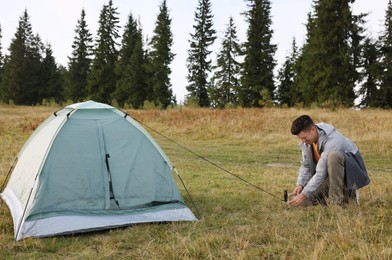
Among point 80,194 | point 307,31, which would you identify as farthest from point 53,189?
point 307,31

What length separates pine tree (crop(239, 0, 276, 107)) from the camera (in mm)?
33031

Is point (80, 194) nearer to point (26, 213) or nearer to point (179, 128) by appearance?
point (26, 213)

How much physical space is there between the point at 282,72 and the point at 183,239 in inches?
1476

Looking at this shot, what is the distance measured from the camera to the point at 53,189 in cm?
514

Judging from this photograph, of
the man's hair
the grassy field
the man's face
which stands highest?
the man's hair

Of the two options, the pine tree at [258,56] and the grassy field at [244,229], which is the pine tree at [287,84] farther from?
the grassy field at [244,229]

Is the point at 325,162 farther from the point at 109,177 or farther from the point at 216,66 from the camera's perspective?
the point at 216,66

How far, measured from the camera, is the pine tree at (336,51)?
87.0ft

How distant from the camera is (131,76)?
4009cm

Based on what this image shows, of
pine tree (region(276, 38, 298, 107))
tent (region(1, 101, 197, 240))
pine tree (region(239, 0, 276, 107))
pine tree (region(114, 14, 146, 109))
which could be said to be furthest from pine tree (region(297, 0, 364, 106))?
tent (region(1, 101, 197, 240))

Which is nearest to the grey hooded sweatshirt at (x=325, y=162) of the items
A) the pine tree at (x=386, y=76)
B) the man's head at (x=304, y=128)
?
the man's head at (x=304, y=128)

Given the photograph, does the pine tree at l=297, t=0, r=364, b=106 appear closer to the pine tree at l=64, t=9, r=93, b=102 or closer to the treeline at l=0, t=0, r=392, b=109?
the treeline at l=0, t=0, r=392, b=109

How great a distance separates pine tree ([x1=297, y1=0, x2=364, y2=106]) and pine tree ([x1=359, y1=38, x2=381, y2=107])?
677 mm

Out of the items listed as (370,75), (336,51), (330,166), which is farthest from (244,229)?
(370,75)
